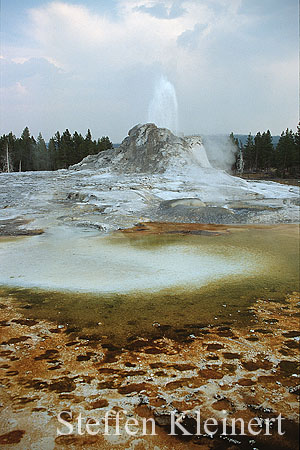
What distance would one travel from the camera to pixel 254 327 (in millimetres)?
4887

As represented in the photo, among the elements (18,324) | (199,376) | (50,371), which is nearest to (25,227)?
(18,324)

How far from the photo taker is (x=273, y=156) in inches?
1933

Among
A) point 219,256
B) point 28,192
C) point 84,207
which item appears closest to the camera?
point 219,256

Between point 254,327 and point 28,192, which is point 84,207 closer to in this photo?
point 28,192

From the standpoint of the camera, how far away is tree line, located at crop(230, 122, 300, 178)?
44.3 m

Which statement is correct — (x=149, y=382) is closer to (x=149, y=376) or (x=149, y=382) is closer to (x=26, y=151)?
(x=149, y=376)

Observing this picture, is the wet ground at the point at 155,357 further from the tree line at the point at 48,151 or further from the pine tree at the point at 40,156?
the pine tree at the point at 40,156

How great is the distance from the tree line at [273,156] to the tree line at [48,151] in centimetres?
2317

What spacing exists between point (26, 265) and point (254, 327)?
570 cm

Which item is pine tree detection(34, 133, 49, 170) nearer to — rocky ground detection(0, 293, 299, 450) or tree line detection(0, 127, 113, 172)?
tree line detection(0, 127, 113, 172)

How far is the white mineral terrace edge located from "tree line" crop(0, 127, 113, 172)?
131ft

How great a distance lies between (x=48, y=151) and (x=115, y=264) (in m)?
51.7

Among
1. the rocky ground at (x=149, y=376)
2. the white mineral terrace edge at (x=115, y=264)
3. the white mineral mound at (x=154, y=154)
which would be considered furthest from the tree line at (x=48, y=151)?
the rocky ground at (x=149, y=376)

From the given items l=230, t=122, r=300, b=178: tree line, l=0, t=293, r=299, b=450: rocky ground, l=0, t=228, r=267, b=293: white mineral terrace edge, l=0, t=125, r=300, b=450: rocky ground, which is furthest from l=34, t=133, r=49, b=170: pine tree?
l=0, t=293, r=299, b=450: rocky ground
